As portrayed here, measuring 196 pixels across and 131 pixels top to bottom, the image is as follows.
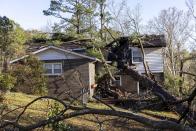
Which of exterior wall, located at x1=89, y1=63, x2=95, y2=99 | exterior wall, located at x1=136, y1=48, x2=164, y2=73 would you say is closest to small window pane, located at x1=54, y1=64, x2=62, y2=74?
exterior wall, located at x1=89, y1=63, x2=95, y2=99

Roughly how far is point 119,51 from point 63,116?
26.5 ft

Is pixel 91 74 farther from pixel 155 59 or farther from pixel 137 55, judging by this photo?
pixel 155 59

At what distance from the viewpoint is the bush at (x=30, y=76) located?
86.9ft

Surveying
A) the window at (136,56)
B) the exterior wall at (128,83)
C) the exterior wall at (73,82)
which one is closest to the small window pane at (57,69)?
the exterior wall at (73,82)

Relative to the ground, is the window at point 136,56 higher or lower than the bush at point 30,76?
higher

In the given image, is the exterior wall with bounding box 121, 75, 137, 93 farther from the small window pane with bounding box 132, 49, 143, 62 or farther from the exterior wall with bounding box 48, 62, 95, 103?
the exterior wall with bounding box 48, 62, 95, 103

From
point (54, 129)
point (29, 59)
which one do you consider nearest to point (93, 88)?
point (29, 59)

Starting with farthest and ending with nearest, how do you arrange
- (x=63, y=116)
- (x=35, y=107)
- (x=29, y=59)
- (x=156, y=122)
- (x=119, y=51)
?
(x=29, y=59) < (x=35, y=107) < (x=119, y=51) < (x=63, y=116) < (x=156, y=122)

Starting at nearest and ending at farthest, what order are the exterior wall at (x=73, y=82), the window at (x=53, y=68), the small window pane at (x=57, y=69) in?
the exterior wall at (x=73, y=82) → the window at (x=53, y=68) → the small window pane at (x=57, y=69)

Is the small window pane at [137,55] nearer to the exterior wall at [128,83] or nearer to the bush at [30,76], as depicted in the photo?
the exterior wall at [128,83]

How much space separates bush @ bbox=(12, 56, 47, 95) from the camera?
2648 cm

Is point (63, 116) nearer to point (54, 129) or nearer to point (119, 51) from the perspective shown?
point (54, 129)

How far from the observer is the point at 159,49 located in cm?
4088

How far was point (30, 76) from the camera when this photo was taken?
27078 millimetres
